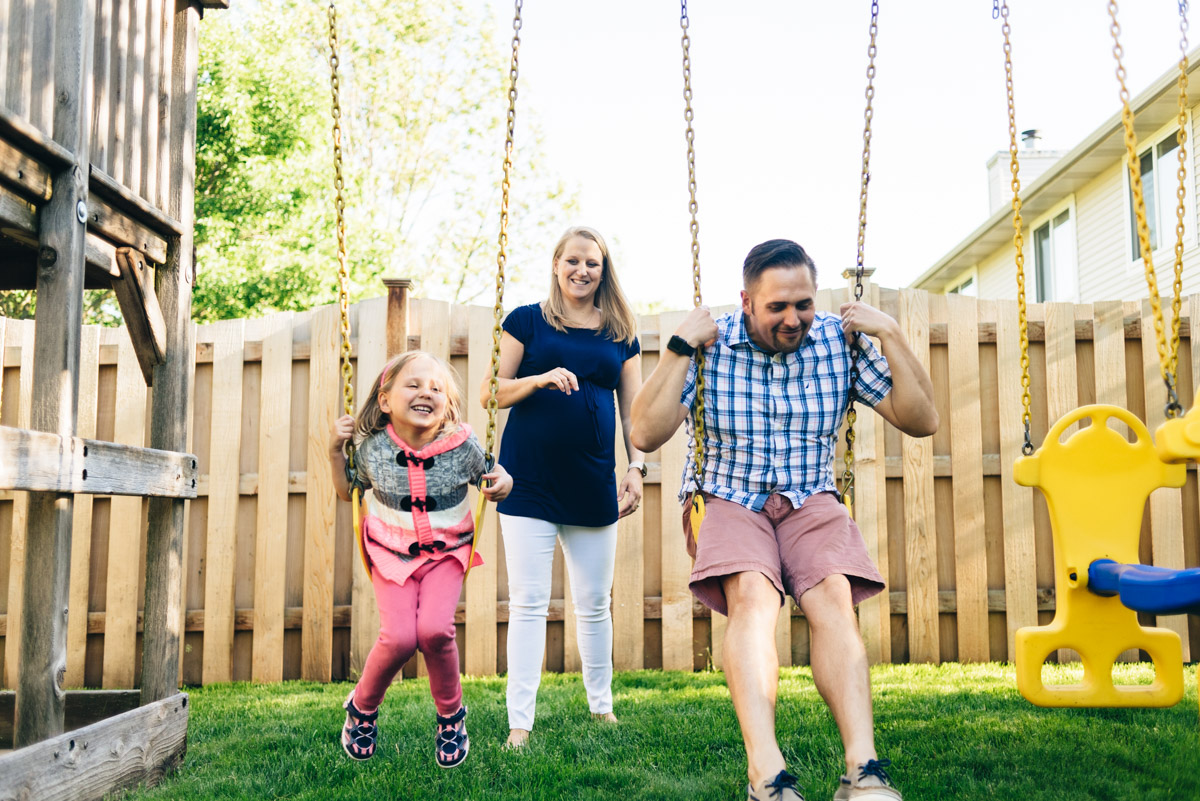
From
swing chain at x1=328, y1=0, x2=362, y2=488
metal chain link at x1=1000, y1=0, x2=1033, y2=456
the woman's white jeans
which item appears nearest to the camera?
swing chain at x1=328, y1=0, x2=362, y2=488

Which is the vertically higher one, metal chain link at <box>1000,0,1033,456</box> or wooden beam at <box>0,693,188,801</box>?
metal chain link at <box>1000,0,1033,456</box>

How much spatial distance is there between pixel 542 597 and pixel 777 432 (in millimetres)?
1054

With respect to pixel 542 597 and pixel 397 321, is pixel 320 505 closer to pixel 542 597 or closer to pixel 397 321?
pixel 397 321

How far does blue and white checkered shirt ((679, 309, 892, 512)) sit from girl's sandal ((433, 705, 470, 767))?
3.14 ft

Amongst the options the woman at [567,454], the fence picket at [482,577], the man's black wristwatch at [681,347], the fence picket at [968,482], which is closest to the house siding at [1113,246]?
the fence picket at [968,482]

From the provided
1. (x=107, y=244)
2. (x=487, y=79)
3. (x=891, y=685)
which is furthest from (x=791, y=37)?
(x=487, y=79)

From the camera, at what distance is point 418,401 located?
3018 mm

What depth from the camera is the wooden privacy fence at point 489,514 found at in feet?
15.6

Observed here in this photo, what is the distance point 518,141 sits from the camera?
741 inches

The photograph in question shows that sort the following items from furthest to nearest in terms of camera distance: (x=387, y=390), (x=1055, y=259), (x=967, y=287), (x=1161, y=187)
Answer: (x=967, y=287), (x=1055, y=259), (x=1161, y=187), (x=387, y=390)

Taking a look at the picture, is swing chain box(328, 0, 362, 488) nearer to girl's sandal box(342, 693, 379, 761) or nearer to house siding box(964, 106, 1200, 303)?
girl's sandal box(342, 693, 379, 761)

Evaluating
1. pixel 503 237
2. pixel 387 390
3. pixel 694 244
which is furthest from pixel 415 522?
pixel 694 244

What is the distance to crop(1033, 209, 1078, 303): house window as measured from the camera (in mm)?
12523

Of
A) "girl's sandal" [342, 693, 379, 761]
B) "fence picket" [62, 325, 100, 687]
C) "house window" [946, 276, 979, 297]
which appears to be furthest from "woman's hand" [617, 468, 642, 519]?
"house window" [946, 276, 979, 297]
